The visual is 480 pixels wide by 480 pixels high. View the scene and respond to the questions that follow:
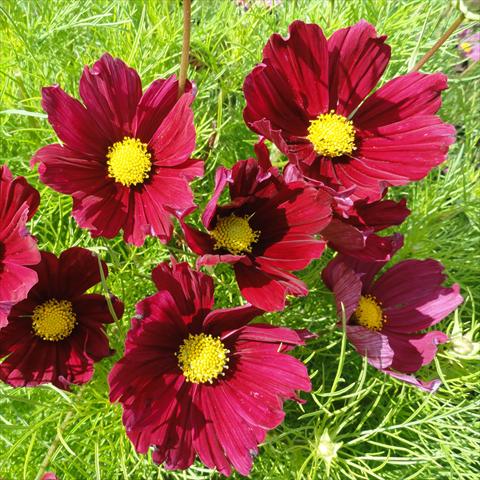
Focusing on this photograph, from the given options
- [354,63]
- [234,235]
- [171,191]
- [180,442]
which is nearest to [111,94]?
[171,191]

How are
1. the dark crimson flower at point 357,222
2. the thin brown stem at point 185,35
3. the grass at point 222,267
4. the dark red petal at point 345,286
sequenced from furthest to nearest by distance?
the grass at point 222,267 < the dark red petal at point 345,286 < the dark crimson flower at point 357,222 < the thin brown stem at point 185,35

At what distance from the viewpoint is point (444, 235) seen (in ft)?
4.11

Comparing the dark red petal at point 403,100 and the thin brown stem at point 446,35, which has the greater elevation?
the thin brown stem at point 446,35

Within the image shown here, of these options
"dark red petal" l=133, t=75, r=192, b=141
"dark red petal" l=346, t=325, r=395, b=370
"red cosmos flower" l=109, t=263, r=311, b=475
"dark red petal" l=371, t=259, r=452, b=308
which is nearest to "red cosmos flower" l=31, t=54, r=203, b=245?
"dark red petal" l=133, t=75, r=192, b=141

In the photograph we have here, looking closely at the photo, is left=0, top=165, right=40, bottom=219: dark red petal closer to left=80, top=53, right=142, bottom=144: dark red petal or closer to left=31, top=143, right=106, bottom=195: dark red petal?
left=31, top=143, right=106, bottom=195: dark red petal

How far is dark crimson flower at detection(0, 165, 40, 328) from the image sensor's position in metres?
0.63

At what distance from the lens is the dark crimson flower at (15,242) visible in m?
0.63

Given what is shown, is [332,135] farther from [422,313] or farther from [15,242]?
[15,242]

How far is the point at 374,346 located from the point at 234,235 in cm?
28

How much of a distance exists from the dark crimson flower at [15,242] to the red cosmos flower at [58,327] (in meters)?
0.06

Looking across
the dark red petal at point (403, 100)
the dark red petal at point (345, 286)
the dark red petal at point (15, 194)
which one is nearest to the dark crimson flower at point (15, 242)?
the dark red petal at point (15, 194)

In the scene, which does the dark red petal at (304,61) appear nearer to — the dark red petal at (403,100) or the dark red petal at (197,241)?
the dark red petal at (403,100)

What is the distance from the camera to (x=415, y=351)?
87cm

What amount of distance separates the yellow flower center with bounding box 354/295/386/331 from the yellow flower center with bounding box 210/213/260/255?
0.90ft
